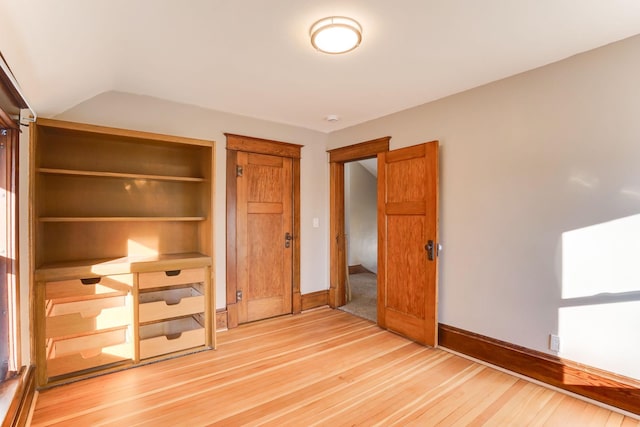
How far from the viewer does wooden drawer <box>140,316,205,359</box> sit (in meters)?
2.59

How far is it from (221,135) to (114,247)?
1.52 meters

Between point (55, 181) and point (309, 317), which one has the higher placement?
point (55, 181)

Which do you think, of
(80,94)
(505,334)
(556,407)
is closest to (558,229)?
(505,334)

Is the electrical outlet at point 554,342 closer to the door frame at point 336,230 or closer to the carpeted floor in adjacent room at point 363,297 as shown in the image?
the carpeted floor in adjacent room at point 363,297

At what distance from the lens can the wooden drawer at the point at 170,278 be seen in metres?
2.55

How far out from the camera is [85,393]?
2.14 m

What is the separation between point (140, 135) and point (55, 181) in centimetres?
79

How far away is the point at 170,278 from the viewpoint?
105 inches

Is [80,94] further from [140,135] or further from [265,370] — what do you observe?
[265,370]

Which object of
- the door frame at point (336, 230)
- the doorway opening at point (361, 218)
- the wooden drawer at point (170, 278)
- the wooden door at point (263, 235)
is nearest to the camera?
the wooden drawer at point (170, 278)

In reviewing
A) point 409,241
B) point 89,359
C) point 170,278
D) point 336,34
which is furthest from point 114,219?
point 409,241

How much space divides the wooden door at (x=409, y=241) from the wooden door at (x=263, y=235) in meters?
1.17

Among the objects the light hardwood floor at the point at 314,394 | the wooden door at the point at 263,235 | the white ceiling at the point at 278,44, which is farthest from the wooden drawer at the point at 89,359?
the white ceiling at the point at 278,44

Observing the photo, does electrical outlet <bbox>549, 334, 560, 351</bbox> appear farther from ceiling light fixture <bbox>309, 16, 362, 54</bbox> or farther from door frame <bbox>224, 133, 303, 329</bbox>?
door frame <bbox>224, 133, 303, 329</bbox>
